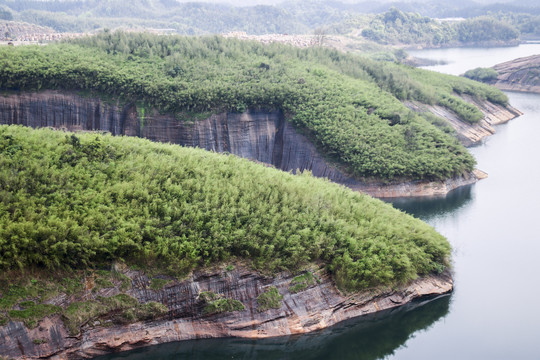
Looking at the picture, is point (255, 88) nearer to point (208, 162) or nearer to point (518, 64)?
point (208, 162)

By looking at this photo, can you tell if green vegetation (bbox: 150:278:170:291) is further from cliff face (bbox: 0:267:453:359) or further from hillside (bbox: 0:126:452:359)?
cliff face (bbox: 0:267:453:359)

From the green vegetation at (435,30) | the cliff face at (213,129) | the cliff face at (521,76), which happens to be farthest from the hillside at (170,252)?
the green vegetation at (435,30)

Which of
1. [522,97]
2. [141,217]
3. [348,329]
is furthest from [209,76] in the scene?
[522,97]

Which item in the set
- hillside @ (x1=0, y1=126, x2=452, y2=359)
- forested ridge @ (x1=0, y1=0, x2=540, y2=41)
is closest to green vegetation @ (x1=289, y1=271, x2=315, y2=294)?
hillside @ (x1=0, y1=126, x2=452, y2=359)

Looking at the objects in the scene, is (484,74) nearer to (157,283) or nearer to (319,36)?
(319,36)

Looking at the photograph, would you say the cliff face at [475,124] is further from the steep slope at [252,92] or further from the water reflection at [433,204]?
the water reflection at [433,204]
